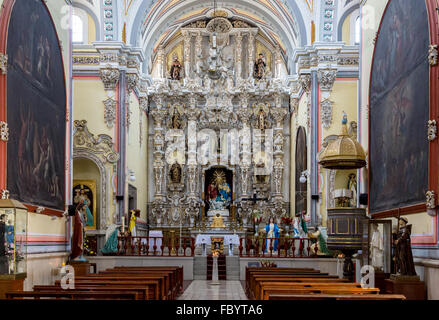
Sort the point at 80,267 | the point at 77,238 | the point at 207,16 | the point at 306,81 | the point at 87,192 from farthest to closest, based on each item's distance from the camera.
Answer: the point at 207,16
the point at 306,81
the point at 87,192
the point at 77,238
the point at 80,267

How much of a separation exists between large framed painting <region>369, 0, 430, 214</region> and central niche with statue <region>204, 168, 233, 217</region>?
1563 centimetres

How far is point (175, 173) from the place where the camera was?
98.4 feet

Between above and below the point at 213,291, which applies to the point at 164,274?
above

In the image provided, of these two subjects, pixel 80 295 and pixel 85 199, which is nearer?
pixel 80 295

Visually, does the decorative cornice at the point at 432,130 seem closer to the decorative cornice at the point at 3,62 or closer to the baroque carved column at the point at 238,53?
the decorative cornice at the point at 3,62

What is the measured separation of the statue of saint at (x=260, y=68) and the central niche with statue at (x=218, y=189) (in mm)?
5119

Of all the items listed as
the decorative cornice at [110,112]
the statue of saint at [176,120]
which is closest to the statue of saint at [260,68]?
the statue of saint at [176,120]

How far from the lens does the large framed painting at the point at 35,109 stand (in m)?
11.9

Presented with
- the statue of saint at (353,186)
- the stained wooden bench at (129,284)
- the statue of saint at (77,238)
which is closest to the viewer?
the stained wooden bench at (129,284)

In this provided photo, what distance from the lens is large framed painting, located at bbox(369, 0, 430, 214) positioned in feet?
36.0

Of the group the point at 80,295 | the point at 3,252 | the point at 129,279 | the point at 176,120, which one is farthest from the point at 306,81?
the point at 80,295

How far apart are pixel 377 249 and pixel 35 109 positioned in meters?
7.75

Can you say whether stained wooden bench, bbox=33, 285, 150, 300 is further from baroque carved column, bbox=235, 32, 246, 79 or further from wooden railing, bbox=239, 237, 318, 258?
baroque carved column, bbox=235, 32, 246, 79

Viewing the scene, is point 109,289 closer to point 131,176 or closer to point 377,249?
point 377,249
